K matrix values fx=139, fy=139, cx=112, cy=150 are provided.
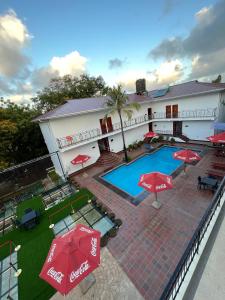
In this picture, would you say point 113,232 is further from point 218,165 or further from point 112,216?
point 218,165

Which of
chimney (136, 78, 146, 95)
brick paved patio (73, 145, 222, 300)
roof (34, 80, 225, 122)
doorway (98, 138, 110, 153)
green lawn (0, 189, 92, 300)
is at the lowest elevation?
green lawn (0, 189, 92, 300)

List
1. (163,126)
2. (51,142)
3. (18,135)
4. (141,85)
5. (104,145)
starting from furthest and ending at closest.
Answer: (141,85), (163,126), (104,145), (18,135), (51,142)

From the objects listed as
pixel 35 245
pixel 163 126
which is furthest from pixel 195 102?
pixel 35 245

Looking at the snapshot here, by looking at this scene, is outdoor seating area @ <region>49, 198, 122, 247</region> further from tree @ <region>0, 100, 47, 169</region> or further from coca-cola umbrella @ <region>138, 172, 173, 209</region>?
tree @ <region>0, 100, 47, 169</region>

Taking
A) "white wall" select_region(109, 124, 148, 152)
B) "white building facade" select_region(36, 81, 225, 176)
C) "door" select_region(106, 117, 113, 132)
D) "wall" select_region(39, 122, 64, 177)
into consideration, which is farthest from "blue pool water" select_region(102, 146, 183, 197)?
"wall" select_region(39, 122, 64, 177)

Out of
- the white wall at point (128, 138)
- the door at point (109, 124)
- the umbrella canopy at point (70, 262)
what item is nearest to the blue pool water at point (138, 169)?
the white wall at point (128, 138)

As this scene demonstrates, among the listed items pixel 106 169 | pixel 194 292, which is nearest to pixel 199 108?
Result: pixel 106 169
